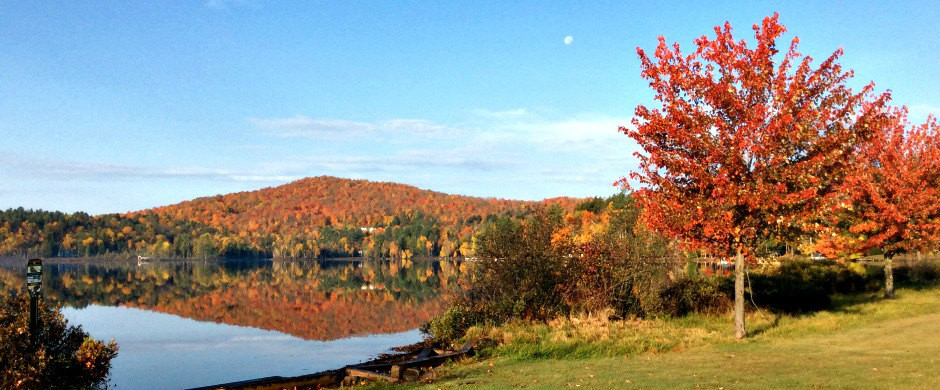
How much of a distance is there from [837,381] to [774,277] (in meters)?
19.7

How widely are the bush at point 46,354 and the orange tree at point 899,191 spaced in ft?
84.0

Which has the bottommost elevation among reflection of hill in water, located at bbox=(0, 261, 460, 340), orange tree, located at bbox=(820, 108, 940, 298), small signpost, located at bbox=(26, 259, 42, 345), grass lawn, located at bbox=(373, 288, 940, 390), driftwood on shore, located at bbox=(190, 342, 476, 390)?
reflection of hill in water, located at bbox=(0, 261, 460, 340)

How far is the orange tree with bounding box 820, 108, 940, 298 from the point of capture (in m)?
27.6

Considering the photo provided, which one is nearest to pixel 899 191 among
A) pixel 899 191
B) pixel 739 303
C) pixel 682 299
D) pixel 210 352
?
pixel 899 191

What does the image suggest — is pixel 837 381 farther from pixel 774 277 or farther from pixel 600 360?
pixel 774 277

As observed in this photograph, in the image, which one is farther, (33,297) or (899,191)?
(899,191)

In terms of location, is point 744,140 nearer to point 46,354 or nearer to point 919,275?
point 46,354

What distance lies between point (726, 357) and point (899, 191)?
54.9ft

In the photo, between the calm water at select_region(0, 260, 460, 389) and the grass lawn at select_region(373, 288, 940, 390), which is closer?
the grass lawn at select_region(373, 288, 940, 390)

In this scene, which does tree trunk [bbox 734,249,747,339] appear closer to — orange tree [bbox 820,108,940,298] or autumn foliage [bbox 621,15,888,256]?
autumn foliage [bbox 621,15,888,256]

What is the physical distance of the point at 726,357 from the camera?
15.6 metres

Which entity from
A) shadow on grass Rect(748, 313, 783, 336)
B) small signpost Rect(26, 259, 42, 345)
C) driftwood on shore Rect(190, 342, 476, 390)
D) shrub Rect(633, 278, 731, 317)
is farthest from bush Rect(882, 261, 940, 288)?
small signpost Rect(26, 259, 42, 345)

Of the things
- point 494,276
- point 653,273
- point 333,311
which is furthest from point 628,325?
point 333,311

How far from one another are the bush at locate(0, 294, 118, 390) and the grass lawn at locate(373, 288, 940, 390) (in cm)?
551
